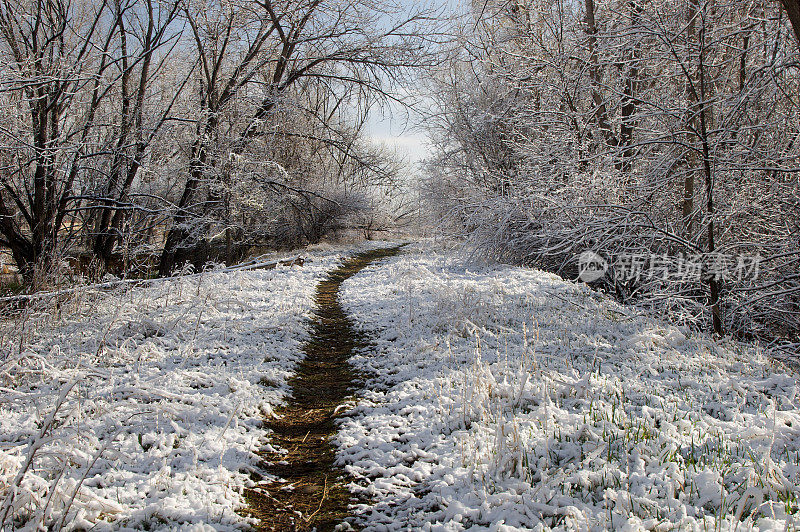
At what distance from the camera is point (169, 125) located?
14.6 meters

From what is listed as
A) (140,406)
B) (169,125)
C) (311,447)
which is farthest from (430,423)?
(169,125)

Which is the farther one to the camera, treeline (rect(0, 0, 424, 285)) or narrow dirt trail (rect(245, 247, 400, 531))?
treeline (rect(0, 0, 424, 285))

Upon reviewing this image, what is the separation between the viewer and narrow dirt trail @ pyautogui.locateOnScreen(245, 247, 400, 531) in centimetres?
315

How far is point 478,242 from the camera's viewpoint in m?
13.3

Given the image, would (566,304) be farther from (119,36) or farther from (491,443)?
(119,36)

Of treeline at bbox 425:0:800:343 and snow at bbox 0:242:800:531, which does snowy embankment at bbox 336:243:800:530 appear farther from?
treeline at bbox 425:0:800:343

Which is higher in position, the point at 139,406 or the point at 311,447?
the point at 139,406

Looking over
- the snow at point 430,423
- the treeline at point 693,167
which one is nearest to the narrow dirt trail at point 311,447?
the snow at point 430,423

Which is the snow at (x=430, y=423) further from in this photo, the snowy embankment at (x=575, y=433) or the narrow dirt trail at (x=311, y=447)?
the narrow dirt trail at (x=311, y=447)

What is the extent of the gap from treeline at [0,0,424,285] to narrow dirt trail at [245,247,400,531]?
7.00 m

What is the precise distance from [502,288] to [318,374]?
Answer: 4743mm

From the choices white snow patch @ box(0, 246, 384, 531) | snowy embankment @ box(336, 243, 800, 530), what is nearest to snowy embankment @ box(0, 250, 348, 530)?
white snow patch @ box(0, 246, 384, 531)

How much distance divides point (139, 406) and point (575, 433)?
12.4 ft

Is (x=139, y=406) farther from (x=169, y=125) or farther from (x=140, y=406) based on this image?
(x=169, y=125)
